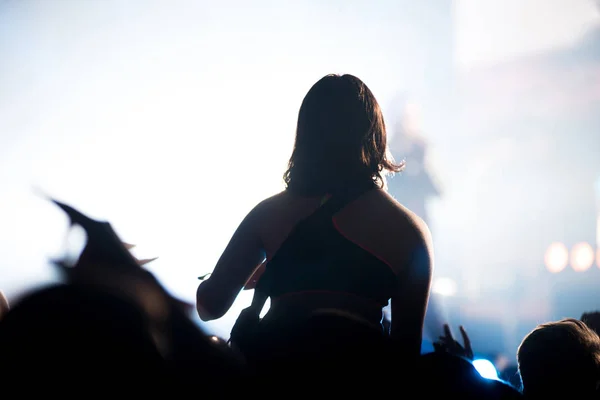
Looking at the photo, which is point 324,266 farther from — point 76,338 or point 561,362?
point 561,362

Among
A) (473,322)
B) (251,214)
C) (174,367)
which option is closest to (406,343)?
(251,214)

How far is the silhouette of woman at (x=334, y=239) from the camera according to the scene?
1105 mm

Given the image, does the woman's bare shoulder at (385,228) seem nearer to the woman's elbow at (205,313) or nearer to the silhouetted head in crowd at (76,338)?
the woman's elbow at (205,313)

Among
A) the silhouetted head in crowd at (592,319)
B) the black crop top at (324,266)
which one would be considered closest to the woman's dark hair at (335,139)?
the black crop top at (324,266)

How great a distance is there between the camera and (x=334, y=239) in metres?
1.12

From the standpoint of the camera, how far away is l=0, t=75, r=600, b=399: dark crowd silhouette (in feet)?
2.45

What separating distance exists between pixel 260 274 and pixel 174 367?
473 millimetres

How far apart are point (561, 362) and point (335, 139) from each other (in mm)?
965

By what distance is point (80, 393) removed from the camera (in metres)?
0.74

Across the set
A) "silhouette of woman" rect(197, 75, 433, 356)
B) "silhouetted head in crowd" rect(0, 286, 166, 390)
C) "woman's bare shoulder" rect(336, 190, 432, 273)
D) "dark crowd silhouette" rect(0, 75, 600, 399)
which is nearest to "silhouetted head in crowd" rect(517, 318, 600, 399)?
"dark crowd silhouette" rect(0, 75, 600, 399)

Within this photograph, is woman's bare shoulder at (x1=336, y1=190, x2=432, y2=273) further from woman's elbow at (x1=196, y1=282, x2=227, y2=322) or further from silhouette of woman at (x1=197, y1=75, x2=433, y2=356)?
woman's elbow at (x1=196, y1=282, x2=227, y2=322)

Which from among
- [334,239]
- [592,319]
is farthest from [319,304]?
[592,319]

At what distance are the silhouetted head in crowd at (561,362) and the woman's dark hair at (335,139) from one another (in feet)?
2.41

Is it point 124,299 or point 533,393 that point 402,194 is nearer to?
point 533,393
